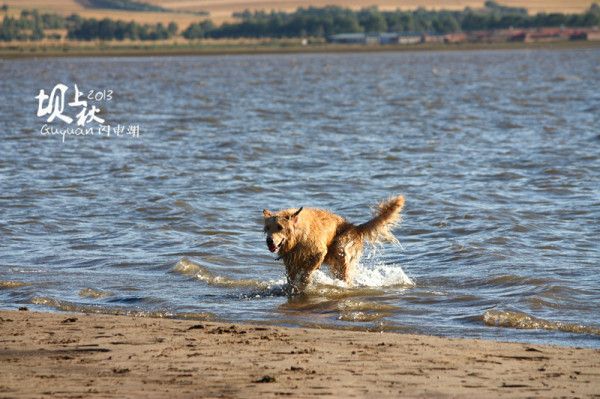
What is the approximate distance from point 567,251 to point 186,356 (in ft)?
23.2

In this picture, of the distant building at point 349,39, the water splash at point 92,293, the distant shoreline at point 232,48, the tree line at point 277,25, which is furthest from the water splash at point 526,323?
the distant building at point 349,39

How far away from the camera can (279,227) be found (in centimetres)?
1169

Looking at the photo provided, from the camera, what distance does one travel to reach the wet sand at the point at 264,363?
7.48 metres

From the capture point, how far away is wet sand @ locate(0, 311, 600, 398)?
7.48m

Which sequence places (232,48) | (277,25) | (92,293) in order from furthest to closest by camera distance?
(277,25), (232,48), (92,293)

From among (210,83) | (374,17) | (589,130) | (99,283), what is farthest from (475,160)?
(374,17)

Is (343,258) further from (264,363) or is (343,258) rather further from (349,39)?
(349,39)

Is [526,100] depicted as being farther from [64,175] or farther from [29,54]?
[29,54]

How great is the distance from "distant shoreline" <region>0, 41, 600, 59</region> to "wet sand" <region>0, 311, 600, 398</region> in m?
126

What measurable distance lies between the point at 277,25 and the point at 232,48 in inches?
1155

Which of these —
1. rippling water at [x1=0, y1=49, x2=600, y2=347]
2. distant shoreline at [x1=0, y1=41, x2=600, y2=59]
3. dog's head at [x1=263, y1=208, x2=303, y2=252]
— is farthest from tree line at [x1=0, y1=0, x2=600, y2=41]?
dog's head at [x1=263, y1=208, x2=303, y2=252]

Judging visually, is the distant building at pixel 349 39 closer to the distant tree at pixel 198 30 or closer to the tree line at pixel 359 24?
the tree line at pixel 359 24

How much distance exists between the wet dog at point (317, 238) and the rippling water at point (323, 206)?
9.8 inches

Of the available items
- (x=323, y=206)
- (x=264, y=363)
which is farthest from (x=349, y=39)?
(x=264, y=363)
